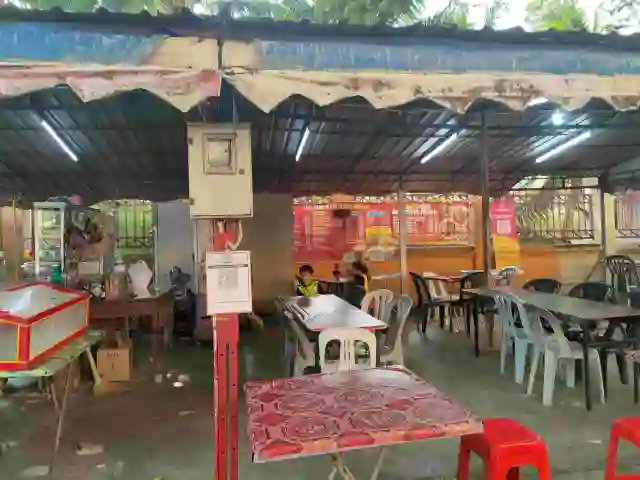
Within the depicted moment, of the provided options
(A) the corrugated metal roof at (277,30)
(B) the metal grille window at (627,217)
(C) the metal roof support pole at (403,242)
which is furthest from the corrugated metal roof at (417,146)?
(B) the metal grille window at (627,217)

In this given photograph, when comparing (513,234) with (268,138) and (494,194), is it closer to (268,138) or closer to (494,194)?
(494,194)

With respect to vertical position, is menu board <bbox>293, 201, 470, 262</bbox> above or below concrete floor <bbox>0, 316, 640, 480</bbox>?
above

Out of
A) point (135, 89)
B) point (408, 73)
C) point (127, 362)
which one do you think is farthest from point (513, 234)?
point (135, 89)

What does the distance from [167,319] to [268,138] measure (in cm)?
292

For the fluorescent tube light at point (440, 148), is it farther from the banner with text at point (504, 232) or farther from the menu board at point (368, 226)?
the banner with text at point (504, 232)

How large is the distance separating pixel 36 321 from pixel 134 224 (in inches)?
314

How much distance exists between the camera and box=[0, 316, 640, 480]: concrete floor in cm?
371

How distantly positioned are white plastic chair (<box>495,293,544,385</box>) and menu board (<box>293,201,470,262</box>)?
6.03 metres

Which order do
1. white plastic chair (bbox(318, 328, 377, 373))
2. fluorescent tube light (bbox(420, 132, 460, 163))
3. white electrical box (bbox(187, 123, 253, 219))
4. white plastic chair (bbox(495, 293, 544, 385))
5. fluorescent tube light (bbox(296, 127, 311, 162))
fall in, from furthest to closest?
fluorescent tube light (bbox(420, 132, 460, 163)) → fluorescent tube light (bbox(296, 127, 311, 162)) → white plastic chair (bbox(495, 293, 544, 385)) → white plastic chair (bbox(318, 328, 377, 373)) → white electrical box (bbox(187, 123, 253, 219))

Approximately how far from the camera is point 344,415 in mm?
2484

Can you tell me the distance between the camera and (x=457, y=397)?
5.31m

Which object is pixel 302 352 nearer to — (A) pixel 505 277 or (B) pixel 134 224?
(A) pixel 505 277

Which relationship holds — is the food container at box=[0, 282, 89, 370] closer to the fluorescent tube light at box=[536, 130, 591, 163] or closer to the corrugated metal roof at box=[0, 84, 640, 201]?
the corrugated metal roof at box=[0, 84, 640, 201]

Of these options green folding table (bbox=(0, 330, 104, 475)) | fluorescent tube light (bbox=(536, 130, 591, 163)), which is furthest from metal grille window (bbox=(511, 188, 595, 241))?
green folding table (bbox=(0, 330, 104, 475))
